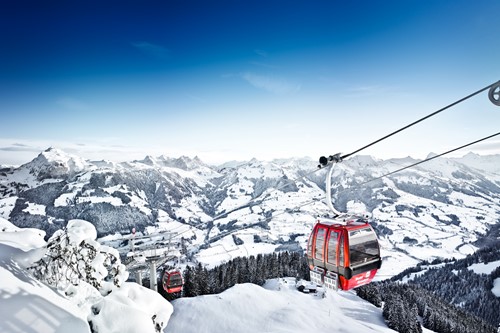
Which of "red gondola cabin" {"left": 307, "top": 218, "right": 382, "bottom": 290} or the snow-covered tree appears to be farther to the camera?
"red gondola cabin" {"left": 307, "top": 218, "right": 382, "bottom": 290}

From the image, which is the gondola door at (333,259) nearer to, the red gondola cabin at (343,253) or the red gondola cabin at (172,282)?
the red gondola cabin at (343,253)

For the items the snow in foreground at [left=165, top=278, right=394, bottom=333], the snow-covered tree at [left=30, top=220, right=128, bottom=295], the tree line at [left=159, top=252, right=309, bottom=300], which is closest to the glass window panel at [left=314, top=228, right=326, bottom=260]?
the snow-covered tree at [left=30, top=220, right=128, bottom=295]

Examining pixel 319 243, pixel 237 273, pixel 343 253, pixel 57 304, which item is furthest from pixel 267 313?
pixel 57 304

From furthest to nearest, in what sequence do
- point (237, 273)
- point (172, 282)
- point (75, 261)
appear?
point (237, 273), point (172, 282), point (75, 261)

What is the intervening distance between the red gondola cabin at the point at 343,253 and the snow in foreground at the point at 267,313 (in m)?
40.9

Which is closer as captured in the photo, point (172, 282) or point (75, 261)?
point (75, 261)

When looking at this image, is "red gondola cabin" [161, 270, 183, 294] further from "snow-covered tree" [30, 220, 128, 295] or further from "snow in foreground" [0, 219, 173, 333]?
"snow-covered tree" [30, 220, 128, 295]

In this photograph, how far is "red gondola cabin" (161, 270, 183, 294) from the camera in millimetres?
22578

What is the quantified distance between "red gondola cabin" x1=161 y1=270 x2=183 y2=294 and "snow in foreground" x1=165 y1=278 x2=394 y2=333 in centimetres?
2587

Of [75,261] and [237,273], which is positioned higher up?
[75,261]

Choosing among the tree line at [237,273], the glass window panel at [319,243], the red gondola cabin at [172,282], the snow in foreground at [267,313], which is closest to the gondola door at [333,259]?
the glass window panel at [319,243]

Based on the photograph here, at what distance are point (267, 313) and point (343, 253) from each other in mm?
51309

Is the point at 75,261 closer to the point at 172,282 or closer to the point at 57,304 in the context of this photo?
the point at 57,304

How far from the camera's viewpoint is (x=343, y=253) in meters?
9.91
